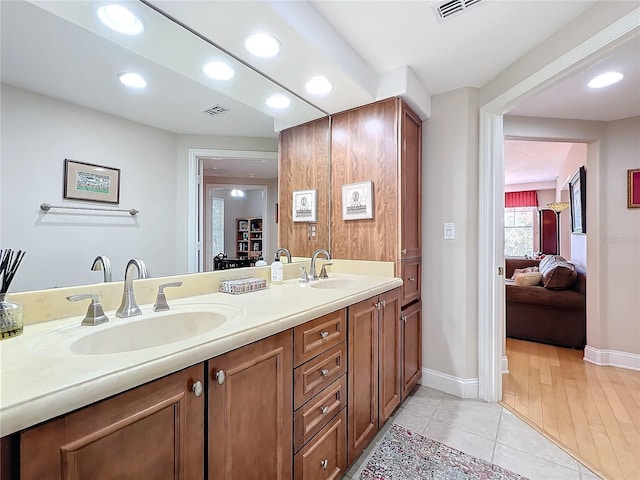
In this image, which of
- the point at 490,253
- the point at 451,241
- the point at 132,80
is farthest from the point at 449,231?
the point at 132,80

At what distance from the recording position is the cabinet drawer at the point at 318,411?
1136 millimetres

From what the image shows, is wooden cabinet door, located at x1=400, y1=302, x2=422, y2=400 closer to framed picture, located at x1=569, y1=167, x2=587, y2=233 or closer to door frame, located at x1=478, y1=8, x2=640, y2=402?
door frame, located at x1=478, y1=8, x2=640, y2=402

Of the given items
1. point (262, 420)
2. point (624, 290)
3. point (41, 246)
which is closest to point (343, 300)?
point (262, 420)

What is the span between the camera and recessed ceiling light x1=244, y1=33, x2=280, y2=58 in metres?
1.45

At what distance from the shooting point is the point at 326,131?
93.9 inches

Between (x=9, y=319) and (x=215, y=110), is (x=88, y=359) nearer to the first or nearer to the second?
(x=9, y=319)

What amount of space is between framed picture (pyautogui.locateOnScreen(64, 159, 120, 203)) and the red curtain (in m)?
7.88

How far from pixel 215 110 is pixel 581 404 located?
3.05 metres

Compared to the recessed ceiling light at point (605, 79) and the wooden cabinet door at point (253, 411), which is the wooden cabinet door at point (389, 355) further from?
the recessed ceiling light at point (605, 79)

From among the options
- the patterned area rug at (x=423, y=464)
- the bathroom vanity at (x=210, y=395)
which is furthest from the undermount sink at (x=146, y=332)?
the patterned area rug at (x=423, y=464)

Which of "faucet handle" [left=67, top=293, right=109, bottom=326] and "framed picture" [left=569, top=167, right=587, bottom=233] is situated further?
"framed picture" [left=569, top=167, right=587, bottom=233]

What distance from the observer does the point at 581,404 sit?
2.12 metres

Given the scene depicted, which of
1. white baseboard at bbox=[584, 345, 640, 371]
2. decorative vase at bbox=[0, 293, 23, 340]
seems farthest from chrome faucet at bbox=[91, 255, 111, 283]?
white baseboard at bbox=[584, 345, 640, 371]

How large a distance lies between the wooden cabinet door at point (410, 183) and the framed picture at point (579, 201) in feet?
7.02
